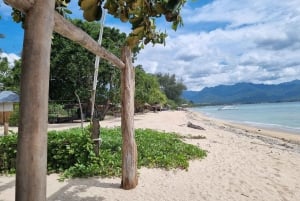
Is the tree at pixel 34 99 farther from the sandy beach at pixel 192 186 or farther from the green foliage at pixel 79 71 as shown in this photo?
the green foliage at pixel 79 71

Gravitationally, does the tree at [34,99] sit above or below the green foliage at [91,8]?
below

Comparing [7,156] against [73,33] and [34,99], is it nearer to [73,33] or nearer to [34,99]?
[73,33]

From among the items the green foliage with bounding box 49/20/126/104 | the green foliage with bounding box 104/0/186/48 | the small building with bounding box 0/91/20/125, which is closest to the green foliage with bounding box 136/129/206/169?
the green foliage with bounding box 104/0/186/48

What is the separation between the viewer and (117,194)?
19.3 feet

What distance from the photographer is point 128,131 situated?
6324mm

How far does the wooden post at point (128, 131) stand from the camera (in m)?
6.22

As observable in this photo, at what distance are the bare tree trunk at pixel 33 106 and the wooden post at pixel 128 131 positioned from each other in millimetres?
4524

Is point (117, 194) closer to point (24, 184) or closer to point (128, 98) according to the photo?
point (128, 98)

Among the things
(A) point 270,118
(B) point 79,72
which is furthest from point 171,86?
(B) point 79,72

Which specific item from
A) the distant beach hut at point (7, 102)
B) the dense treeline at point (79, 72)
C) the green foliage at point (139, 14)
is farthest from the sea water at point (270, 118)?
the green foliage at point (139, 14)

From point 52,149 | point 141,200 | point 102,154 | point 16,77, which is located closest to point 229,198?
point 141,200

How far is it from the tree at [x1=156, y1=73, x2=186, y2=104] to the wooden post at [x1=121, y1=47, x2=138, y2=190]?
91577 millimetres

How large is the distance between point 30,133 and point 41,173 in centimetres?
23

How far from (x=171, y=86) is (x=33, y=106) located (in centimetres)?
9723
